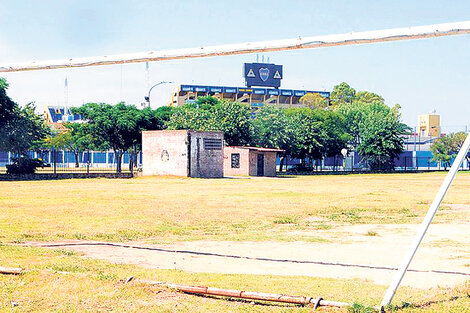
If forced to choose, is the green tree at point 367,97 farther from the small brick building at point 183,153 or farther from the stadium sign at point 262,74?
the small brick building at point 183,153

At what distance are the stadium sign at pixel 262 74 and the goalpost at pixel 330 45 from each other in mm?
132656

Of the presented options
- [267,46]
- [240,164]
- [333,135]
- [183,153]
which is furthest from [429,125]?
[267,46]

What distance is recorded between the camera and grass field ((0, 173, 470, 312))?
734cm

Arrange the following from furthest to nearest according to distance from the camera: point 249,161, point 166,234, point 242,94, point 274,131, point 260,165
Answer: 1. point 242,94
2. point 274,131
3. point 260,165
4. point 249,161
5. point 166,234

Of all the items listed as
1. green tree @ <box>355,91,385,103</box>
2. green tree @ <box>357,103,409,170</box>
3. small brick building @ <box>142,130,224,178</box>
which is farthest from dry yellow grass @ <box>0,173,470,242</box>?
green tree @ <box>355,91,385,103</box>

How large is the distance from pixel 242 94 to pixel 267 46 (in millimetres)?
133151

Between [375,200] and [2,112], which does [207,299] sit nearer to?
[375,200]

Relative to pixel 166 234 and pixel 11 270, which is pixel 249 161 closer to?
pixel 166 234

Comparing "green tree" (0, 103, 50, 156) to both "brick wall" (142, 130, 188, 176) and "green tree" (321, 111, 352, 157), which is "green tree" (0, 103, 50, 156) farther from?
"green tree" (321, 111, 352, 157)

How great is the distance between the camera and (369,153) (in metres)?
81.3

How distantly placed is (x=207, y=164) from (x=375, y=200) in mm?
25000

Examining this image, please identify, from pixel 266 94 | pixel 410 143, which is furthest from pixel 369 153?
pixel 266 94

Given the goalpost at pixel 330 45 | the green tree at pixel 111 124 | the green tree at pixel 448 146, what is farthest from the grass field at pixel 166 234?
the green tree at pixel 448 146

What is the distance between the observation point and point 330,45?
8.78m
